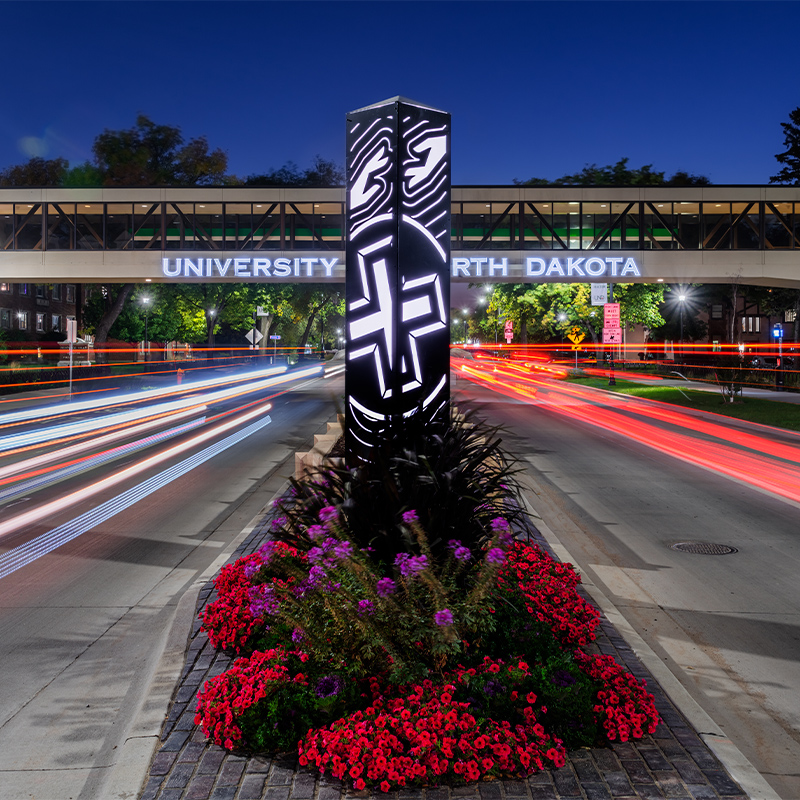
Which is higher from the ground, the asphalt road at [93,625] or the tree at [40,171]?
the tree at [40,171]

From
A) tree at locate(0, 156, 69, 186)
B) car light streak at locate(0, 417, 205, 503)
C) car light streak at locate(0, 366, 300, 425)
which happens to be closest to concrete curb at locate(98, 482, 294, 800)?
car light streak at locate(0, 417, 205, 503)

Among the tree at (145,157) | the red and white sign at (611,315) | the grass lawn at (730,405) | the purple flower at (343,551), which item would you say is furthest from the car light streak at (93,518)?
the tree at (145,157)

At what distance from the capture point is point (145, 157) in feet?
195

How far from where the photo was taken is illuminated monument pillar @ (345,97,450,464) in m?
7.45

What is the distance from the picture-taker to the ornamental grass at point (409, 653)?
405 cm

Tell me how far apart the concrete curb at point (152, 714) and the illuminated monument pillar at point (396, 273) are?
2.15 m

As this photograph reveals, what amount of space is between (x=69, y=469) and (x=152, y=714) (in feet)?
42.0

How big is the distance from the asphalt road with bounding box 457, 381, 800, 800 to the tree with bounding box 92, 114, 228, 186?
50.5 metres

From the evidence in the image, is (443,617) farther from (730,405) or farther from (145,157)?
(145,157)

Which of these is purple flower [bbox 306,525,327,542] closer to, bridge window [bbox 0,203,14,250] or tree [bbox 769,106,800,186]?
bridge window [bbox 0,203,14,250]

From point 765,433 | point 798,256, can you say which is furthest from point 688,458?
point 798,256

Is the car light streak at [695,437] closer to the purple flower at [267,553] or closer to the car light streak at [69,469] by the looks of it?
the purple flower at [267,553]

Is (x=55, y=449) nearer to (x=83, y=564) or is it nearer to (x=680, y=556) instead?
(x=83, y=564)

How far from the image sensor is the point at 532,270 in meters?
36.8
